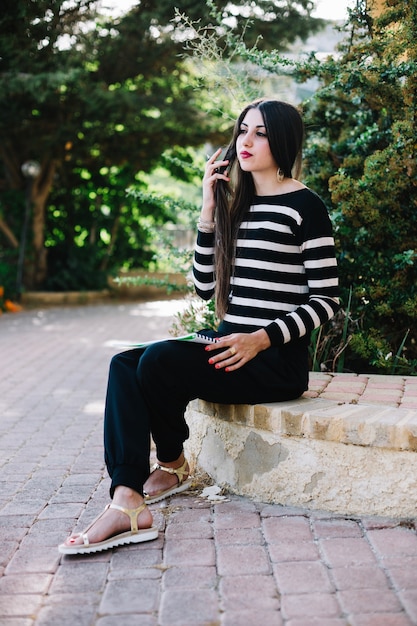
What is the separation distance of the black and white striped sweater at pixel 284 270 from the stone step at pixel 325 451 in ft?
1.06

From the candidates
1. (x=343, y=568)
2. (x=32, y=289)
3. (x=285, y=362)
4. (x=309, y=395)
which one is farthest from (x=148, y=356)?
(x=32, y=289)

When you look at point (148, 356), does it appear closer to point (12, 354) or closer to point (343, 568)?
point (343, 568)

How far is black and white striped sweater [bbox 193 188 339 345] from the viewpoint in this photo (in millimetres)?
2996

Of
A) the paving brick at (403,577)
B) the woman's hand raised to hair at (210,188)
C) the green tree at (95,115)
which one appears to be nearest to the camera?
the paving brick at (403,577)

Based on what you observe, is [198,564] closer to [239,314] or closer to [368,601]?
[368,601]

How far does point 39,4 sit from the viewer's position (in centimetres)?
528

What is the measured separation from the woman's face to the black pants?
715 mm

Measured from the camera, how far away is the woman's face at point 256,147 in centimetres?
315

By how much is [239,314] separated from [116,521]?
0.92 meters

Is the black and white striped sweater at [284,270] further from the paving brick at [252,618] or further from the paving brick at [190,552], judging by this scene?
the paving brick at [252,618]

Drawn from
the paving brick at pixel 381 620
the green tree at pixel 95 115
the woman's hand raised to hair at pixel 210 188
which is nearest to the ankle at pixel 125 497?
the paving brick at pixel 381 620

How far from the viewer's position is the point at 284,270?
310 cm

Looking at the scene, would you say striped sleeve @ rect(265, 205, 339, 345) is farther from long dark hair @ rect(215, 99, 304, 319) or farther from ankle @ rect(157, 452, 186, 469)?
ankle @ rect(157, 452, 186, 469)

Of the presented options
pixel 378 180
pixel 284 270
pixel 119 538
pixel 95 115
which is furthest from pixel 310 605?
pixel 95 115
